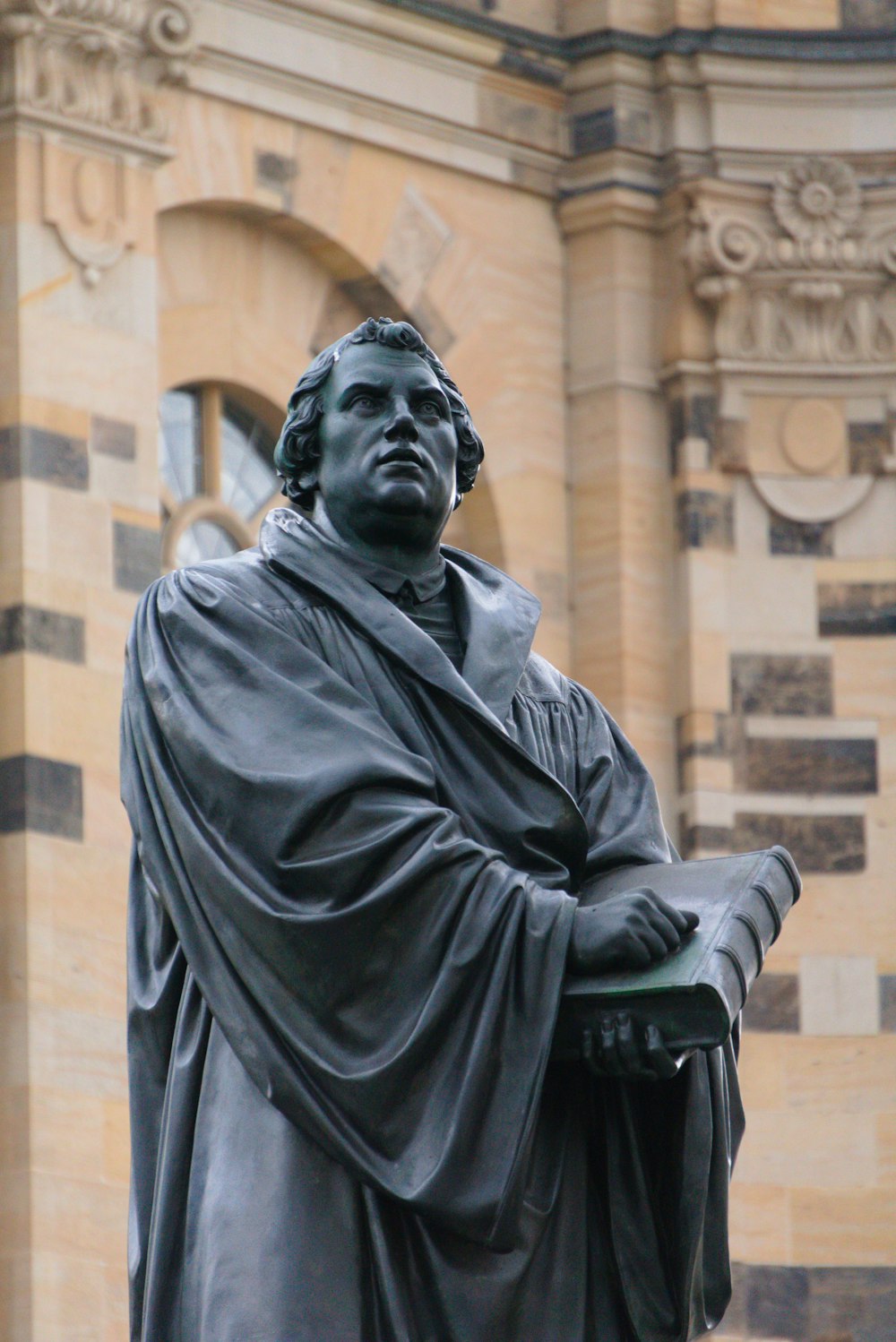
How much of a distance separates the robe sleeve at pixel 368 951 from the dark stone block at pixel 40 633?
330 inches

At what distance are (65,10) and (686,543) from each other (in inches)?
140

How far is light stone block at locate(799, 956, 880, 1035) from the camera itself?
15.6 m

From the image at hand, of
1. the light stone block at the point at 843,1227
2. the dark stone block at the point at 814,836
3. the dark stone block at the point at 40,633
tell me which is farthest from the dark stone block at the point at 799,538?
the dark stone block at the point at 40,633

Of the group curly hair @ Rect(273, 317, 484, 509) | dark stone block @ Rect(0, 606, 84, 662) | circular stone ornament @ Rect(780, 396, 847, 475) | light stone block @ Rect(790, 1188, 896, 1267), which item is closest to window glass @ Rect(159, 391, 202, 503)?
dark stone block @ Rect(0, 606, 84, 662)

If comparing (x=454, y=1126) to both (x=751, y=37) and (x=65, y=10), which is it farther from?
(x=751, y=37)

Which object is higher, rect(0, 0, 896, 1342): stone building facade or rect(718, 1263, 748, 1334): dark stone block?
rect(0, 0, 896, 1342): stone building facade

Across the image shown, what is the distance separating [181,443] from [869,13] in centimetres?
329

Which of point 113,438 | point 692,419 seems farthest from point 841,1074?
point 113,438

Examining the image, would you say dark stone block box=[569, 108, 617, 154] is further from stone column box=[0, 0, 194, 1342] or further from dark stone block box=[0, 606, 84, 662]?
dark stone block box=[0, 606, 84, 662]

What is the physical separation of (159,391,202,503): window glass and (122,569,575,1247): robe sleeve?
9.96 meters

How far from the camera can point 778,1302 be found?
50.0ft

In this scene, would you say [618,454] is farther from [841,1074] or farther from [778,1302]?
[778,1302]

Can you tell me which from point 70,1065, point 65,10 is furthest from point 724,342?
point 70,1065

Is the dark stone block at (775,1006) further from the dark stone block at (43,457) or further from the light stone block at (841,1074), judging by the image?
the dark stone block at (43,457)
